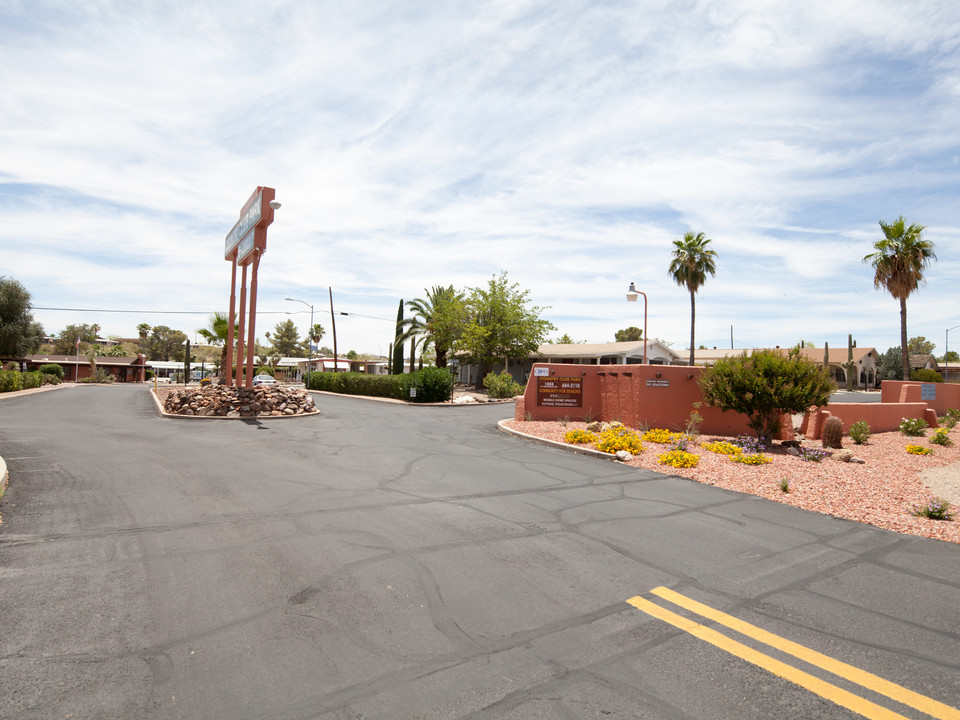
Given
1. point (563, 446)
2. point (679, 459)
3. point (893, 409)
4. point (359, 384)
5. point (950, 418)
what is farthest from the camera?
point (359, 384)

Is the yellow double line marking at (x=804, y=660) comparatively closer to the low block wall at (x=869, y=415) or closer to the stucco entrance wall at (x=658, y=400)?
the stucco entrance wall at (x=658, y=400)

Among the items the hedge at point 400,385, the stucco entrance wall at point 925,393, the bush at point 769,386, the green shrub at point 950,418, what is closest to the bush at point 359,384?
the hedge at point 400,385

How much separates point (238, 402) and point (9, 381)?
836 inches

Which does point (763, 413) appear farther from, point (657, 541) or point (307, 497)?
point (307, 497)

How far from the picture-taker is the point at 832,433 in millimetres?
14617

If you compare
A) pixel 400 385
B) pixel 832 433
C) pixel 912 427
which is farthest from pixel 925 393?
pixel 400 385

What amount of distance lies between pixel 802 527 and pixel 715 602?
3.34 meters

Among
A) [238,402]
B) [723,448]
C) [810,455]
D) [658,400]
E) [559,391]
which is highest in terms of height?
[559,391]

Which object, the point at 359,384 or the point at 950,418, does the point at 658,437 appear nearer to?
the point at 950,418

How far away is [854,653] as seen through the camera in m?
3.84

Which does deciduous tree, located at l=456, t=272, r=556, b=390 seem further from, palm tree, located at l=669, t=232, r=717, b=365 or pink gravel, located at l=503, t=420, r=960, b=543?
pink gravel, located at l=503, t=420, r=960, b=543

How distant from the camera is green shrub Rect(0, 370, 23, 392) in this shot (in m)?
30.6

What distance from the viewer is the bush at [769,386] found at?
13.0m

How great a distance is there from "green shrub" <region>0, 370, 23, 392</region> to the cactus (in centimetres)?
3871
